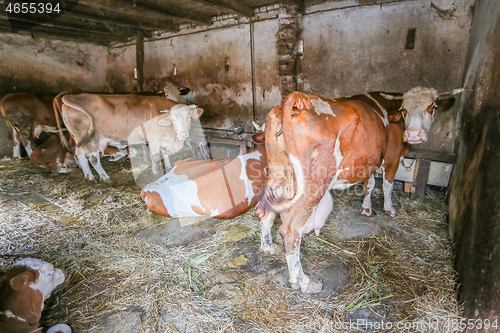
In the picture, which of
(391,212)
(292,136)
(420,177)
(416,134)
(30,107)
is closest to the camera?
(292,136)

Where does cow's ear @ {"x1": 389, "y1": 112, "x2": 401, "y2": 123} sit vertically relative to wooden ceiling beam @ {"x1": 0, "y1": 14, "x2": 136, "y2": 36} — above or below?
below

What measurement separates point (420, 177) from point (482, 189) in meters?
2.34

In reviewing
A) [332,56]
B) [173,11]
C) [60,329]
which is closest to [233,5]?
[173,11]

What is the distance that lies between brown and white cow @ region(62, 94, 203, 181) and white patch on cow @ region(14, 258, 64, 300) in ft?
11.5

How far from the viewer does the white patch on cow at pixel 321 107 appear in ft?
8.28

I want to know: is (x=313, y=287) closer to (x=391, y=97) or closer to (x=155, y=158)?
(x=391, y=97)

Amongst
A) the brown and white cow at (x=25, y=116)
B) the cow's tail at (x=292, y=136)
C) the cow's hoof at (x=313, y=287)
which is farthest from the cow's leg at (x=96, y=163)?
the cow's hoof at (x=313, y=287)

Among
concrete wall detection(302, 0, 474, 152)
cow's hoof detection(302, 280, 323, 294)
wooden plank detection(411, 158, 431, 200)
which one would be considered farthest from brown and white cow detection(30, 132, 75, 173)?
wooden plank detection(411, 158, 431, 200)

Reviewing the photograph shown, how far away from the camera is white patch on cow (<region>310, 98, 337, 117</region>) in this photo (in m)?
2.52

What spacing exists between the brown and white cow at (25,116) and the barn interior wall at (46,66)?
1.03 meters

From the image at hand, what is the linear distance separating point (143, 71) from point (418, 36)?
821 cm

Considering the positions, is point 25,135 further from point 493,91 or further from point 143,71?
point 493,91

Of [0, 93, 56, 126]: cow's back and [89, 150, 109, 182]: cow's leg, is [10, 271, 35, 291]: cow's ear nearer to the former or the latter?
[89, 150, 109, 182]: cow's leg

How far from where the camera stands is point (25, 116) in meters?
7.23
